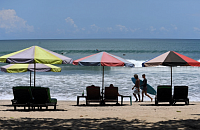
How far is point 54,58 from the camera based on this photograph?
1089 cm

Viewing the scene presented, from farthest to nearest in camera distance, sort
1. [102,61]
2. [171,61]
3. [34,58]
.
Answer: [171,61] → [102,61] → [34,58]

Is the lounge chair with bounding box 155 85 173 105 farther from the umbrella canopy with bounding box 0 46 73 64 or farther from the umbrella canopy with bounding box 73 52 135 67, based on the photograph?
the umbrella canopy with bounding box 0 46 73 64

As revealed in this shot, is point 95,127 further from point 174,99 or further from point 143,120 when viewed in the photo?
point 174,99

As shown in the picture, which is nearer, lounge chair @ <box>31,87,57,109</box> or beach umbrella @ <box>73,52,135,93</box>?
lounge chair @ <box>31,87,57,109</box>

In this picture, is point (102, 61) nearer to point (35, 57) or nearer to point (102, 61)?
point (102, 61)

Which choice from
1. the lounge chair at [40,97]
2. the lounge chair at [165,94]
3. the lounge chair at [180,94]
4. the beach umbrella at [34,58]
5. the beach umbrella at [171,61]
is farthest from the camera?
the lounge chair at [180,94]

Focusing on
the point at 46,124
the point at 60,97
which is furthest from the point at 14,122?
Result: the point at 60,97

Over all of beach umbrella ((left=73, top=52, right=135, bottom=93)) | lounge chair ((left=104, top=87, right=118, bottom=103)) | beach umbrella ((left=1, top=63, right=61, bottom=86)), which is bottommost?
lounge chair ((left=104, top=87, right=118, bottom=103))

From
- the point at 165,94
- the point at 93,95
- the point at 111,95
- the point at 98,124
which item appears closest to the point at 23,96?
the point at 93,95

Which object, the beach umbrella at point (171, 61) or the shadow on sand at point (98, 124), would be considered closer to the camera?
the shadow on sand at point (98, 124)

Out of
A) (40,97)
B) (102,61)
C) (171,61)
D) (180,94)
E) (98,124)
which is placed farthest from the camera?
(180,94)

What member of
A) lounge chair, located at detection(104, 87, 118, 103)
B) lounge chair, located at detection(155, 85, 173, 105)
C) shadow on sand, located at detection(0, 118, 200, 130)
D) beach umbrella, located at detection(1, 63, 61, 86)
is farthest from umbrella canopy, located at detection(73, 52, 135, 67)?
shadow on sand, located at detection(0, 118, 200, 130)

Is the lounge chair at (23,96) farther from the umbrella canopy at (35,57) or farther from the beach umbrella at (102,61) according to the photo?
the beach umbrella at (102,61)

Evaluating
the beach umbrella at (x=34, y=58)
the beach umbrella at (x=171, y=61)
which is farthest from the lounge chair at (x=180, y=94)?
the beach umbrella at (x=34, y=58)
